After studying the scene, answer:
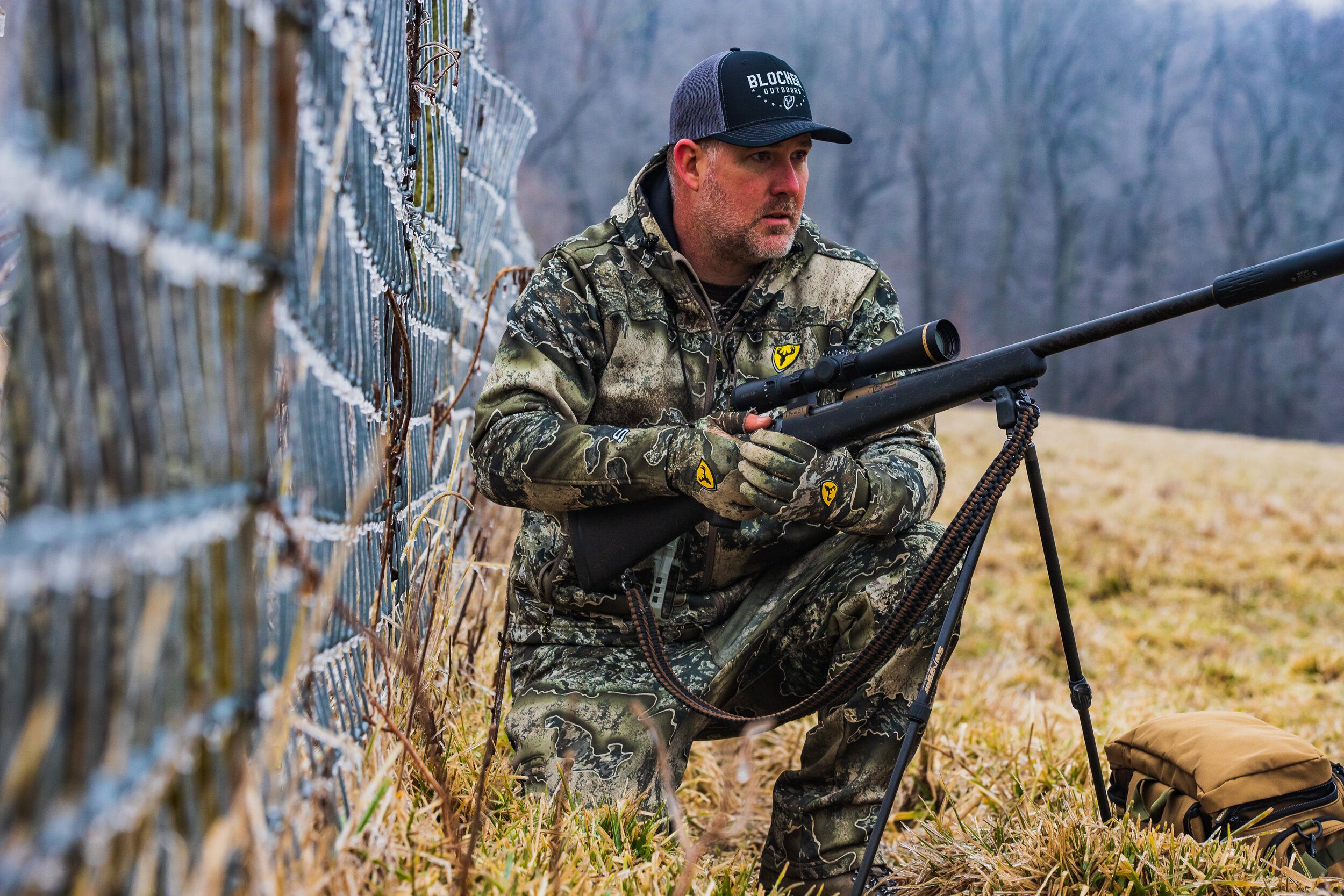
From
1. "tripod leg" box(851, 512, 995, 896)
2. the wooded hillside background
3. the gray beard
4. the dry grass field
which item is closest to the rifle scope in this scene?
"tripod leg" box(851, 512, 995, 896)

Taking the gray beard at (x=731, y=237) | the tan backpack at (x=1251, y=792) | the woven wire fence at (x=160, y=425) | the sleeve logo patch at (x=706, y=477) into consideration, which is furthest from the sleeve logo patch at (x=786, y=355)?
the tan backpack at (x=1251, y=792)

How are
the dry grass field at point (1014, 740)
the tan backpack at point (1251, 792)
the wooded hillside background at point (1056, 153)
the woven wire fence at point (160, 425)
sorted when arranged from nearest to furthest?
the woven wire fence at point (160, 425) → the dry grass field at point (1014, 740) → the tan backpack at point (1251, 792) → the wooded hillside background at point (1056, 153)

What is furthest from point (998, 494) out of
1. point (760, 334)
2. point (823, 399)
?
point (760, 334)

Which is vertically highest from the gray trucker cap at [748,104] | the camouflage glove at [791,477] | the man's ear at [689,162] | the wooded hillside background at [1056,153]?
the wooded hillside background at [1056,153]

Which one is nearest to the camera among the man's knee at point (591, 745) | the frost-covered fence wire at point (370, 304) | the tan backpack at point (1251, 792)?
the frost-covered fence wire at point (370, 304)

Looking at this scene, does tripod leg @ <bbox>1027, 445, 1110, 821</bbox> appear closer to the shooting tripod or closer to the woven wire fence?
the shooting tripod

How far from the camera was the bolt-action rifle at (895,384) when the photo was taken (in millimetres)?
2199

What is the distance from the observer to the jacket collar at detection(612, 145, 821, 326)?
3090 mm

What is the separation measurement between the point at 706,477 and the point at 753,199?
954 mm

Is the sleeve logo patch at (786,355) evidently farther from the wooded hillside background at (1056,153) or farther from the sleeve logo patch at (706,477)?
the wooded hillside background at (1056,153)

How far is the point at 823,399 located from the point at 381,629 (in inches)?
47.2

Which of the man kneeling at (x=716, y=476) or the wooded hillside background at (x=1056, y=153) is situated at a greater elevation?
the wooded hillside background at (x=1056, y=153)

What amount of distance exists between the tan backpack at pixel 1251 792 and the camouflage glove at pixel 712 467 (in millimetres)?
1301

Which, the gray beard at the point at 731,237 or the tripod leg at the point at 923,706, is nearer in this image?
the tripod leg at the point at 923,706
